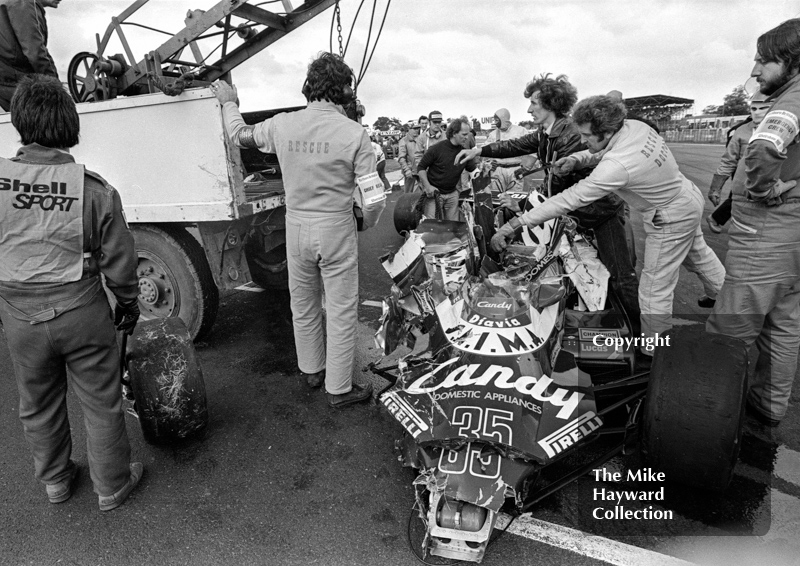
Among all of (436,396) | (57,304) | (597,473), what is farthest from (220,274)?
(597,473)

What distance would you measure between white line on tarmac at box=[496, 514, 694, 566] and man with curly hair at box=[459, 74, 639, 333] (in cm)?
192

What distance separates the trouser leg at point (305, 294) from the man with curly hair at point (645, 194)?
1.25 m

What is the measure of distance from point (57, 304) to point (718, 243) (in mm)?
8094

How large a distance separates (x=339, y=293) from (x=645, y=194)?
2.12 meters

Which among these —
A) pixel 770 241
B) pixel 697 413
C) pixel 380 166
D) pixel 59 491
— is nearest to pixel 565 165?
pixel 380 166

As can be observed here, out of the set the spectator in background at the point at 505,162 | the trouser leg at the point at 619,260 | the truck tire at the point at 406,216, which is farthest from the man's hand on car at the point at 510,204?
the spectator in background at the point at 505,162

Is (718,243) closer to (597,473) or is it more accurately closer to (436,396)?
(597,473)

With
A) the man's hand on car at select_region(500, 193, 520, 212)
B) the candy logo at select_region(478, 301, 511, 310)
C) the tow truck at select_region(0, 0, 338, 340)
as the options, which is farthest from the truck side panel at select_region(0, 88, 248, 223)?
the man's hand on car at select_region(500, 193, 520, 212)

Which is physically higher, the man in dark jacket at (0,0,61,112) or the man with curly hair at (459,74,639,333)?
the man in dark jacket at (0,0,61,112)

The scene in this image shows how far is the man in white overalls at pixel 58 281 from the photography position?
7.49 feet

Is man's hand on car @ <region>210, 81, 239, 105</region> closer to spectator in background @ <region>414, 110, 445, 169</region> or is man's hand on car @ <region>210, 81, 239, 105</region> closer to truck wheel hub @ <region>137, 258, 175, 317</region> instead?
truck wheel hub @ <region>137, 258, 175, 317</region>

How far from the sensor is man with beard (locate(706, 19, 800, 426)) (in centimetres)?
249

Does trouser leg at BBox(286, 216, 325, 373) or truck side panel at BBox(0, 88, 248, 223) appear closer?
trouser leg at BBox(286, 216, 325, 373)

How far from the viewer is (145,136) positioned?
12.5ft
